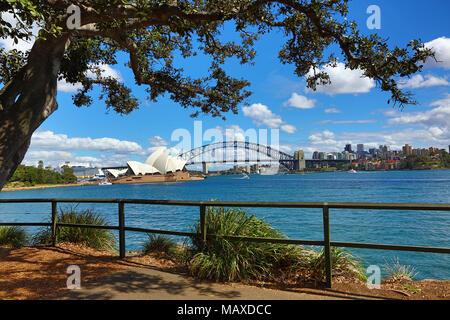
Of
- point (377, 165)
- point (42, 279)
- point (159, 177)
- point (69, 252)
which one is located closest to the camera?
point (42, 279)

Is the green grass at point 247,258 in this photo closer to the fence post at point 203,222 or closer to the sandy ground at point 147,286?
the fence post at point 203,222

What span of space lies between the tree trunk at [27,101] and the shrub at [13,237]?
4.45 m

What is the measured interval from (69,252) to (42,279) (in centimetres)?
194

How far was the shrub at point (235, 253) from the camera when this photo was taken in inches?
220

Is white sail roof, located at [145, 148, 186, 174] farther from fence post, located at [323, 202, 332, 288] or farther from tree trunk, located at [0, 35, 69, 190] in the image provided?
fence post, located at [323, 202, 332, 288]

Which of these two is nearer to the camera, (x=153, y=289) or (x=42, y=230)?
(x=153, y=289)

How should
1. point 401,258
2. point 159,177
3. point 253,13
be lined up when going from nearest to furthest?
point 253,13 → point 401,258 → point 159,177

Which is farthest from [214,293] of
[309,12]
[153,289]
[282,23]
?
[282,23]

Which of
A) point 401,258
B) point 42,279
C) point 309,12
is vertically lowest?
point 401,258

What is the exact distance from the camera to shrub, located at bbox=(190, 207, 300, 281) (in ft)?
18.3

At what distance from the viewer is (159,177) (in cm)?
12100

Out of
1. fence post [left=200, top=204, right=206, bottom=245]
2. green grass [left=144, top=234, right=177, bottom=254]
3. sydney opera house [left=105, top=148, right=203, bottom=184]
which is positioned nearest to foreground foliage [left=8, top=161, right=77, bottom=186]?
sydney opera house [left=105, top=148, right=203, bottom=184]

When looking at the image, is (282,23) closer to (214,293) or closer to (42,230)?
A: (214,293)

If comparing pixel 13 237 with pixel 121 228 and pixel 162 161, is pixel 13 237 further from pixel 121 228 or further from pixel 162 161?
pixel 162 161
